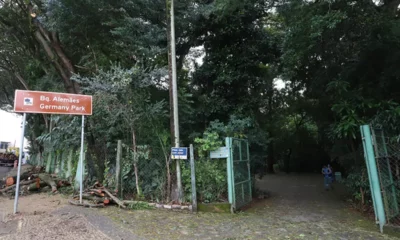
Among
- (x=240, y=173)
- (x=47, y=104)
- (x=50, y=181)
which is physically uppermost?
(x=47, y=104)

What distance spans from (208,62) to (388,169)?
25.1 ft

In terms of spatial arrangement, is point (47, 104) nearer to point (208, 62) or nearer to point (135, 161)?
point (135, 161)

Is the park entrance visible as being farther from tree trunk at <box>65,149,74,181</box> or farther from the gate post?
tree trunk at <box>65,149,74,181</box>

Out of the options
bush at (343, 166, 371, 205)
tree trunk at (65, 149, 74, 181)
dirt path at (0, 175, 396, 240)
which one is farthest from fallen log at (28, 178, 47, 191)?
bush at (343, 166, 371, 205)

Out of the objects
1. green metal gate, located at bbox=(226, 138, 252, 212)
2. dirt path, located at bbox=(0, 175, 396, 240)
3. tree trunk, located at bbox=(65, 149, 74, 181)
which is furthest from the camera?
tree trunk, located at bbox=(65, 149, 74, 181)

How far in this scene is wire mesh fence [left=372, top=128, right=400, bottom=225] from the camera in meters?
5.39

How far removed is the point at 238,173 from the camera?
25.8 feet

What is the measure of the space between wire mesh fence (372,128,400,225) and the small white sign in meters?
3.38

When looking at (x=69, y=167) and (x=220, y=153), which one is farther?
(x=69, y=167)

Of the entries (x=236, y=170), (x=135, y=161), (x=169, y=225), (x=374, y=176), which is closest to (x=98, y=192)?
(x=135, y=161)

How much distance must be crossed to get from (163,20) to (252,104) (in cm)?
473

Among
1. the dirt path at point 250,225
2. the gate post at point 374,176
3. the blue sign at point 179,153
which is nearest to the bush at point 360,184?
the dirt path at point 250,225

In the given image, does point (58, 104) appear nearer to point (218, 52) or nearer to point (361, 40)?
point (218, 52)

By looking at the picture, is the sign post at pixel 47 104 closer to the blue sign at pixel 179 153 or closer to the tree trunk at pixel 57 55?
the blue sign at pixel 179 153
